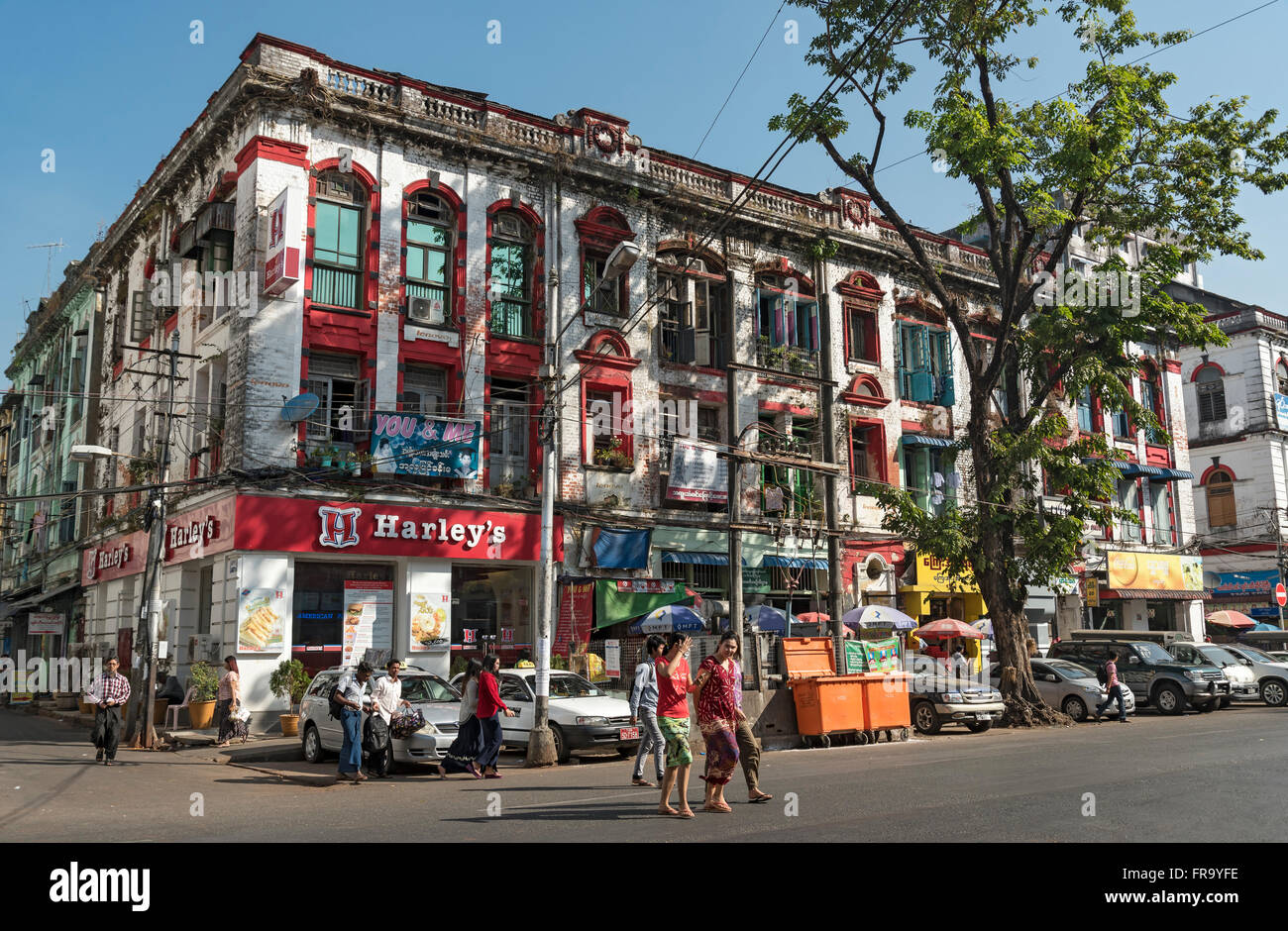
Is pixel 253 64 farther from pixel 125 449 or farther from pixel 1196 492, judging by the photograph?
pixel 1196 492

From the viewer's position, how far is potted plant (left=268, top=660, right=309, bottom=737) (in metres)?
21.1

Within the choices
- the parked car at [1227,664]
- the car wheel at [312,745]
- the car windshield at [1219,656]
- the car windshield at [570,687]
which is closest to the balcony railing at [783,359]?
the parked car at [1227,664]

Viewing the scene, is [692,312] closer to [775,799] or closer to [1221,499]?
[775,799]

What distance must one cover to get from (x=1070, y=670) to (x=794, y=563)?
7535 mm

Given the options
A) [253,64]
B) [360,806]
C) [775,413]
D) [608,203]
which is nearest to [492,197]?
[608,203]

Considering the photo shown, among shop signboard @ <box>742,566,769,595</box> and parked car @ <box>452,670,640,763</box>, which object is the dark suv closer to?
shop signboard @ <box>742,566,769,595</box>

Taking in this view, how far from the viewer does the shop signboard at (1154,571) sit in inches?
1491

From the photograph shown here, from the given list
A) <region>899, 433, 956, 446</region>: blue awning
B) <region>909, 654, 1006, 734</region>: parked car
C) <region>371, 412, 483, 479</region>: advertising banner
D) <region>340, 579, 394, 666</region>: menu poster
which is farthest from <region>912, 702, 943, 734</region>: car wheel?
<region>340, 579, 394, 666</region>: menu poster

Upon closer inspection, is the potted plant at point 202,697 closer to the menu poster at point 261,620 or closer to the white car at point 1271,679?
the menu poster at point 261,620

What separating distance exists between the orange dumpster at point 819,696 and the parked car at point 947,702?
3.27 meters

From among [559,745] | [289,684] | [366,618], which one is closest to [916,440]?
[366,618]

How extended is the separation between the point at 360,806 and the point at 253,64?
17490 millimetres

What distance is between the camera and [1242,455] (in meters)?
47.2

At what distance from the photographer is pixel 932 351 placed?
34250 mm
